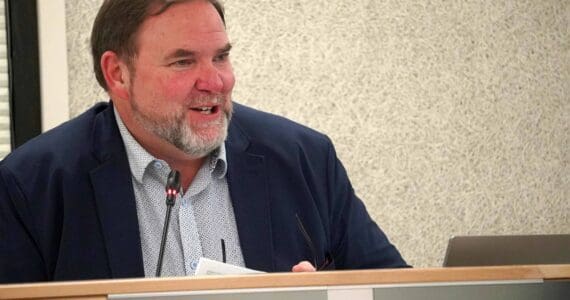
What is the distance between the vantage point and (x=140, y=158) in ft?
6.66

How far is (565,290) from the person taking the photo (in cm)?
135

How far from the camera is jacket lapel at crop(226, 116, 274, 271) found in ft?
6.54

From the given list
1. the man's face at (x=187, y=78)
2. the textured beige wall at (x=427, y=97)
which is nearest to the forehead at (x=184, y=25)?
the man's face at (x=187, y=78)

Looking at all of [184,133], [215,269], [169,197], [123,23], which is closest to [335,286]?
[215,269]

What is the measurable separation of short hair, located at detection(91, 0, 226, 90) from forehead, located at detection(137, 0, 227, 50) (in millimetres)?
12

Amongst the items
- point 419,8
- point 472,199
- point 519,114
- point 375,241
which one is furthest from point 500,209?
point 375,241

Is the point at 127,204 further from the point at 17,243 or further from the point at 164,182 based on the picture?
the point at 17,243

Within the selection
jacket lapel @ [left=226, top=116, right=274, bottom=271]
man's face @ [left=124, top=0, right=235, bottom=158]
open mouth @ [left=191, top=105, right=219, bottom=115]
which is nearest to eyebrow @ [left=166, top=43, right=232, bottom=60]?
man's face @ [left=124, top=0, right=235, bottom=158]

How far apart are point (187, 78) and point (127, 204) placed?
27cm

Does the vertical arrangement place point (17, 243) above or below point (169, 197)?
below

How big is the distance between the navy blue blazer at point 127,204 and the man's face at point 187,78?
0.11 metres

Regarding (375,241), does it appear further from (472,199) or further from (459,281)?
(472,199)

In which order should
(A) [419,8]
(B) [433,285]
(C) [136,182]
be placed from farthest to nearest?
(A) [419,8], (C) [136,182], (B) [433,285]

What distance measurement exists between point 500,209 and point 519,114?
0.30 meters
